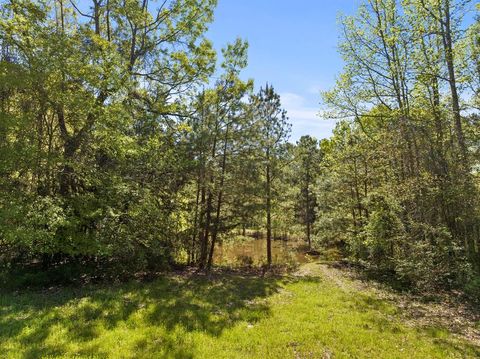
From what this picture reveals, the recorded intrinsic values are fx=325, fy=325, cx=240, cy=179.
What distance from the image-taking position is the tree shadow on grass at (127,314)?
546cm

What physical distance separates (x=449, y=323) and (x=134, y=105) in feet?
38.3

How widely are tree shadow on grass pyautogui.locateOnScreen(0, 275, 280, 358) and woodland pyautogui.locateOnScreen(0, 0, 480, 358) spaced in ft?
0.16

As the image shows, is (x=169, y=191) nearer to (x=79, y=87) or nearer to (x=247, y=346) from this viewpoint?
(x=79, y=87)

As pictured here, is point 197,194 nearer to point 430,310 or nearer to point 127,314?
point 127,314

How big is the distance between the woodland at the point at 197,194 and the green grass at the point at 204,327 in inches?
1.9

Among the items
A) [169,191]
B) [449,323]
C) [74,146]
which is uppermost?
[74,146]

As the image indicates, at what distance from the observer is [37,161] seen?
892 cm

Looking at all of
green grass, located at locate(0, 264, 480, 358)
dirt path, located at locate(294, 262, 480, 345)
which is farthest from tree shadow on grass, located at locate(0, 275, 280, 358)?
dirt path, located at locate(294, 262, 480, 345)

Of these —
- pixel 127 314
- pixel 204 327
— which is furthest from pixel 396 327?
pixel 127 314

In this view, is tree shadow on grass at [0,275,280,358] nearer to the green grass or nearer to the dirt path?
the green grass

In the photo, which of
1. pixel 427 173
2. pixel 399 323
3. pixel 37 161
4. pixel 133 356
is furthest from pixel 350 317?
pixel 37 161

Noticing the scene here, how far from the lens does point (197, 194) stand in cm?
1449

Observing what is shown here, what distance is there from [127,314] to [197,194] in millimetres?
7793

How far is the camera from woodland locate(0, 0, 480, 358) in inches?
257
